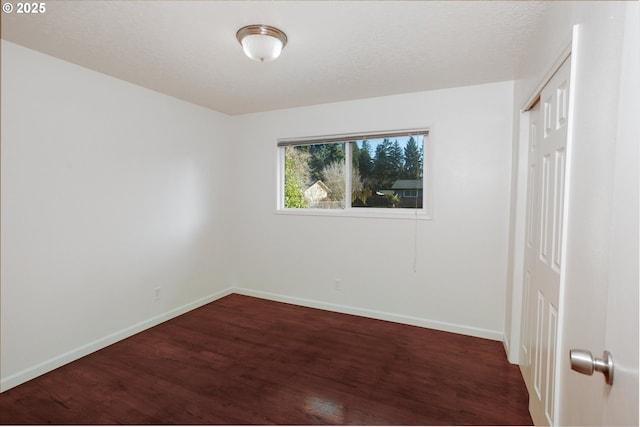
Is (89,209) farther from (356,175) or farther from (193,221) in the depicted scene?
(356,175)

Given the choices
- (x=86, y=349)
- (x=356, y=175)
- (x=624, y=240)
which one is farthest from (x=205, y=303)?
(x=624, y=240)

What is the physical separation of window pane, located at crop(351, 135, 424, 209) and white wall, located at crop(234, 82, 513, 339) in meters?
0.20

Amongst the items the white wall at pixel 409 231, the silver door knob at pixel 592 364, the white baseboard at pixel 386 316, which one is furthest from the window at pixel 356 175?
the silver door knob at pixel 592 364

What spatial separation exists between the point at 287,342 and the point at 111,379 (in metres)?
1.36

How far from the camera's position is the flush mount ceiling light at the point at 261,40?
1.97 m

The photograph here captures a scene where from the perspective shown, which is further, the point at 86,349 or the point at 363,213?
the point at 363,213

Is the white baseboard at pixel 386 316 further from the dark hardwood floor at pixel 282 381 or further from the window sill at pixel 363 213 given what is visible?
the window sill at pixel 363 213

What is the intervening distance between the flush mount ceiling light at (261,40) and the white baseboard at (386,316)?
270cm

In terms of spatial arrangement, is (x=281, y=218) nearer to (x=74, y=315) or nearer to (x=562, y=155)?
(x=74, y=315)

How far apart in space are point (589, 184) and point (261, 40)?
6.08ft

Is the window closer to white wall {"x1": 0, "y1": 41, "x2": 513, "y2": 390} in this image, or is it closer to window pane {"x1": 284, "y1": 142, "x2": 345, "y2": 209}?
window pane {"x1": 284, "y1": 142, "x2": 345, "y2": 209}

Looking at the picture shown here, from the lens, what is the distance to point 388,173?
3490 millimetres

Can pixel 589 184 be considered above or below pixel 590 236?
above

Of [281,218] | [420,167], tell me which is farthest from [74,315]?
[420,167]
